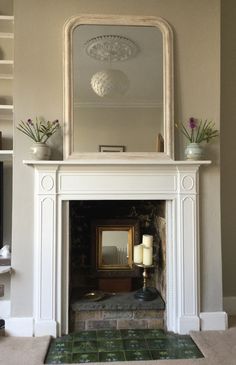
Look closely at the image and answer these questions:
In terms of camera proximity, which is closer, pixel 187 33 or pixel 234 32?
pixel 187 33

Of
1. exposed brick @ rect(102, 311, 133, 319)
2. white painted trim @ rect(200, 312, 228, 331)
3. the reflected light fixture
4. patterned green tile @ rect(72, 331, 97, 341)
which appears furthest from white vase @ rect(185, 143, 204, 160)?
patterned green tile @ rect(72, 331, 97, 341)

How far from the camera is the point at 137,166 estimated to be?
99.8 inches

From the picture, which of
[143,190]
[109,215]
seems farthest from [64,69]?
[109,215]

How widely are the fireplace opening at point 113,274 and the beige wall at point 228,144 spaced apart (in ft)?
2.23

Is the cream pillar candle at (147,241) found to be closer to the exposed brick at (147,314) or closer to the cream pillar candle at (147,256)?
the cream pillar candle at (147,256)

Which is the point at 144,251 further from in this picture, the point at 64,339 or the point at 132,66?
the point at 132,66

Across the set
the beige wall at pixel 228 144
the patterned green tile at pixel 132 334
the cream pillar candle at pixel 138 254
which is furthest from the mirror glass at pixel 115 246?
the beige wall at pixel 228 144

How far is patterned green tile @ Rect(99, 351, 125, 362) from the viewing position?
7.03ft

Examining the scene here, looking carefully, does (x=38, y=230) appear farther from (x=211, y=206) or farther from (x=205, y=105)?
(x=205, y=105)

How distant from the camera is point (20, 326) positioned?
2.47 meters

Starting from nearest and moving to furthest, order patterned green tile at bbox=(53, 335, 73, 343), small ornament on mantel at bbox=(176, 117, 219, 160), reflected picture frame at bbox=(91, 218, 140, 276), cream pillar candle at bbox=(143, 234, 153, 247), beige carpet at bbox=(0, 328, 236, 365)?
beige carpet at bbox=(0, 328, 236, 365)
patterned green tile at bbox=(53, 335, 73, 343)
small ornament on mantel at bbox=(176, 117, 219, 160)
cream pillar candle at bbox=(143, 234, 153, 247)
reflected picture frame at bbox=(91, 218, 140, 276)

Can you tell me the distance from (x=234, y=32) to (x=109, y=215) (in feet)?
7.07

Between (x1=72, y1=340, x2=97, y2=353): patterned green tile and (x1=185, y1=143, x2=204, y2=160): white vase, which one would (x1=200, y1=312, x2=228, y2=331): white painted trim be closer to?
(x1=72, y1=340, x2=97, y2=353): patterned green tile

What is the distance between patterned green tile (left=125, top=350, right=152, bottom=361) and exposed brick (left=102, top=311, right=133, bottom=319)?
0.39 metres
